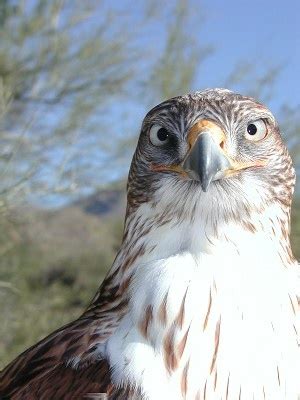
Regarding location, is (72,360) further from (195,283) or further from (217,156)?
(217,156)

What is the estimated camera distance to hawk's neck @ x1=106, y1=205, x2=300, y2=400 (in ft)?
8.35

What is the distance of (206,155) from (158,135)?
1.20 ft

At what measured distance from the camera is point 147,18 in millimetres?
9562

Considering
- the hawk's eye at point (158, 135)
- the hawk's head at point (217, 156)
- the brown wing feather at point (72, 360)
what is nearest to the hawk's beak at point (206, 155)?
the hawk's head at point (217, 156)

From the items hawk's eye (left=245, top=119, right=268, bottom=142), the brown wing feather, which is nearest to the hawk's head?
hawk's eye (left=245, top=119, right=268, bottom=142)

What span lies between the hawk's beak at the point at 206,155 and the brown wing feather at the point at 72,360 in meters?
0.51

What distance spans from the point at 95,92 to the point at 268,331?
23.8 ft

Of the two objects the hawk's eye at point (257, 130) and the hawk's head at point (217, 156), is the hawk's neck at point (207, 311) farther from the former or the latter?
the hawk's eye at point (257, 130)

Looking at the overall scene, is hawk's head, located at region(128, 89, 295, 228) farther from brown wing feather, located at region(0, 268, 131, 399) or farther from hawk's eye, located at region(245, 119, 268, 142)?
brown wing feather, located at region(0, 268, 131, 399)

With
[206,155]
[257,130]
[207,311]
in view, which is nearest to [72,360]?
[207,311]

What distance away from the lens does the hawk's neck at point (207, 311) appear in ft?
8.35

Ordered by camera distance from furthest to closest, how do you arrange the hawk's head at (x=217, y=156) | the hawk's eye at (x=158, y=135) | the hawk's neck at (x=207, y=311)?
the hawk's eye at (x=158, y=135) < the hawk's head at (x=217, y=156) < the hawk's neck at (x=207, y=311)

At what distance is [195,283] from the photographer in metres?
2.68

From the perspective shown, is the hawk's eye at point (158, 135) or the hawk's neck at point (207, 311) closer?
the hawk's neck at point (207, 311)
